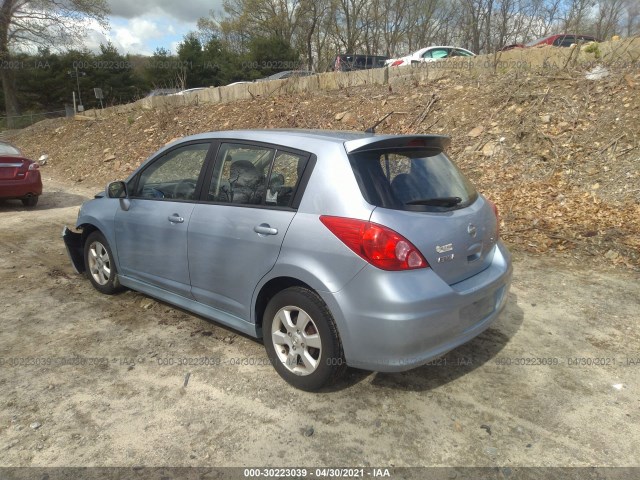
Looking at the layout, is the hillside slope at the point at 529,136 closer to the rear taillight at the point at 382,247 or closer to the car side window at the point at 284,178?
the rear taillight at the point at 382,247

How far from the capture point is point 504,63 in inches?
422

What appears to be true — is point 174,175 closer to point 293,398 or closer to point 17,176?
point 293,398

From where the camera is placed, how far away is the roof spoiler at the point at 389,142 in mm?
2959

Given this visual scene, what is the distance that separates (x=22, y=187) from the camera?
363 inches

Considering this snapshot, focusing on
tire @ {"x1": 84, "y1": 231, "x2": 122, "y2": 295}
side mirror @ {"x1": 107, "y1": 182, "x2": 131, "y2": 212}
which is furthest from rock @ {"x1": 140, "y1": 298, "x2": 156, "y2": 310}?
side mirror @ {"x1": 107, "y1": 182, "x2": 131, "y2": 212}

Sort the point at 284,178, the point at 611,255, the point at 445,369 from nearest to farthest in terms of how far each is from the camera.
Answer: the point at 284,178 < the point at 445,369 < the point at 611,255

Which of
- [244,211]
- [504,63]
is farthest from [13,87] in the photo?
[244,211]

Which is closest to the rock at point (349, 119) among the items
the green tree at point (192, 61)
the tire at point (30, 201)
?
the tire at point (30, 201)

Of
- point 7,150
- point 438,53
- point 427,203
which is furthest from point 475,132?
point 7,150

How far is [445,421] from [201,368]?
1715 millimetres

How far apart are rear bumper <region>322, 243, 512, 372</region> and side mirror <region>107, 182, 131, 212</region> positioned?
238cm

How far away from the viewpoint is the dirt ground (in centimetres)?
256

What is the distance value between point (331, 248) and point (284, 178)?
710 millimetres

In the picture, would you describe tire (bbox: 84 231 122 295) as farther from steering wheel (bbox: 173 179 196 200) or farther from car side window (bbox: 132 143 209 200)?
steering wheel (bbox: 173 179 196 200)
